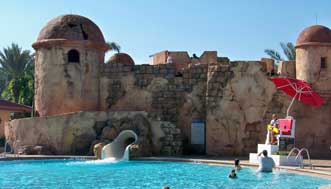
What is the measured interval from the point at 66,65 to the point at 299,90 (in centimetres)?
1120

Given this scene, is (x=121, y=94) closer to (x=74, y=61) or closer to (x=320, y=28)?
(x=74, y=61)

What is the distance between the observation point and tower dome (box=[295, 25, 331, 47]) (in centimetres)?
2209

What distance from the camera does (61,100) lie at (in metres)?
24.3

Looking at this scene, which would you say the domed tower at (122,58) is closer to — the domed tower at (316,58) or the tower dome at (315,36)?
the tower dome at (315,36)

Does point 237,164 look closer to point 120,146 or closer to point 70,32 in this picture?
point 120,146

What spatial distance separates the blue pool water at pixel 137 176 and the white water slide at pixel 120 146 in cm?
120

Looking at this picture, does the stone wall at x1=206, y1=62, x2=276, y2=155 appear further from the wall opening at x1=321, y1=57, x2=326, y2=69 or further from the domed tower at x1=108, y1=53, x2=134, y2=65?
the domed tower at x1=108, y1=53, x2=134, y2=65

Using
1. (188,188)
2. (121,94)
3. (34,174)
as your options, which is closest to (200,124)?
(121,94)

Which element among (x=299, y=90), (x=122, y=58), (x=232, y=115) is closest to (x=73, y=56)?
(x=122, y=58)

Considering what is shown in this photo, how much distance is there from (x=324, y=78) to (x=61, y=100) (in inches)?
490

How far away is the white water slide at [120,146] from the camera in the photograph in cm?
2000

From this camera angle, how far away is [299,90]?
65.8 feet

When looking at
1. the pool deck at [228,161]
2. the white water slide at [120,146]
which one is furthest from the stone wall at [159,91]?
the pool deck at [228,161]

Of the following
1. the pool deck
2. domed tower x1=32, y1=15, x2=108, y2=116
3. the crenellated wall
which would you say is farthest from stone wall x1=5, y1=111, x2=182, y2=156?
domed tower x1=32, y1=15, x2=108, y2=116
